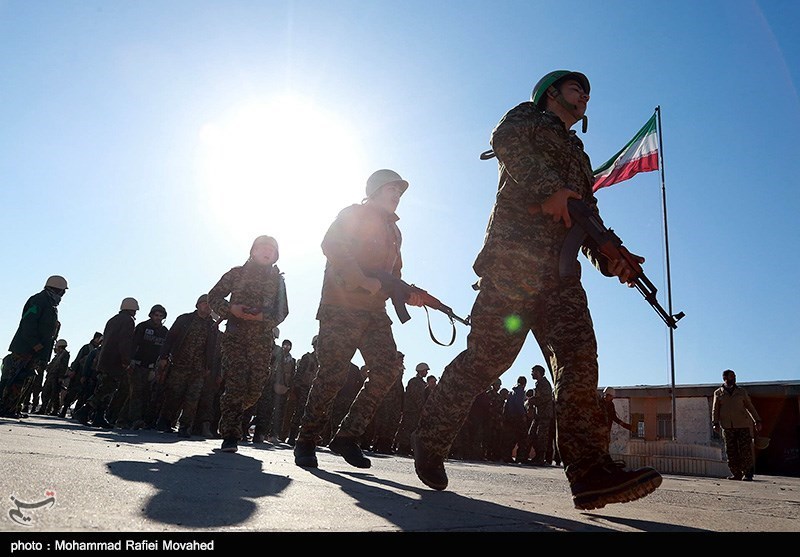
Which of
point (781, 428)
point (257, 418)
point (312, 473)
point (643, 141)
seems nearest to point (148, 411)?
point (257, 418)

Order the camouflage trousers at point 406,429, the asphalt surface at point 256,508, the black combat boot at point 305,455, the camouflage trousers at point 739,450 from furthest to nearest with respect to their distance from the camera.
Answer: the camouflage trousers at point 406,429, the camouflage trousers at point 739,450, the black combat boot at point 305,455, the asphalt surface at point 256,508

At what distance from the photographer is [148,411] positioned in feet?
32.9

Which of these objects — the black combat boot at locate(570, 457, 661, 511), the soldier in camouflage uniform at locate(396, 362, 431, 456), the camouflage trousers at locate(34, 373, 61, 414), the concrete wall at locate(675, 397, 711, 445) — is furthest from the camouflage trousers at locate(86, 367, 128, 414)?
the concrete wall at locate(675, 397, 711, 445)

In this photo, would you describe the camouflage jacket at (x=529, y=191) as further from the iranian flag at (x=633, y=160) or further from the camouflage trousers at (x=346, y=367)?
the iranian flag at (x=633, y=160)

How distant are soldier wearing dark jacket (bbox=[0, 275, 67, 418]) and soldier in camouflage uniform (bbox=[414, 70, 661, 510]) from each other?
22.7ft

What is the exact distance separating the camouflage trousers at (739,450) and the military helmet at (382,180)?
28.3 ft

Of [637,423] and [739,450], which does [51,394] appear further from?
[637,423]

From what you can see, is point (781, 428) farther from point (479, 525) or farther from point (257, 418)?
point (479, 525)

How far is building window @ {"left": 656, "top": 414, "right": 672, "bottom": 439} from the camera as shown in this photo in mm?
21984

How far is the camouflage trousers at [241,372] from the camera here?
5156 millimetres

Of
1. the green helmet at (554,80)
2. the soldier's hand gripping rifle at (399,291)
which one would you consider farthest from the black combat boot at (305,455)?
the green helmet at (554,80)

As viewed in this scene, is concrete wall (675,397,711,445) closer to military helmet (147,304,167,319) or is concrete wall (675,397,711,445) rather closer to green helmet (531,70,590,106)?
military helmet (147,304,167,319)

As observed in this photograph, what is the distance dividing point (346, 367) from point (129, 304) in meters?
5.89
